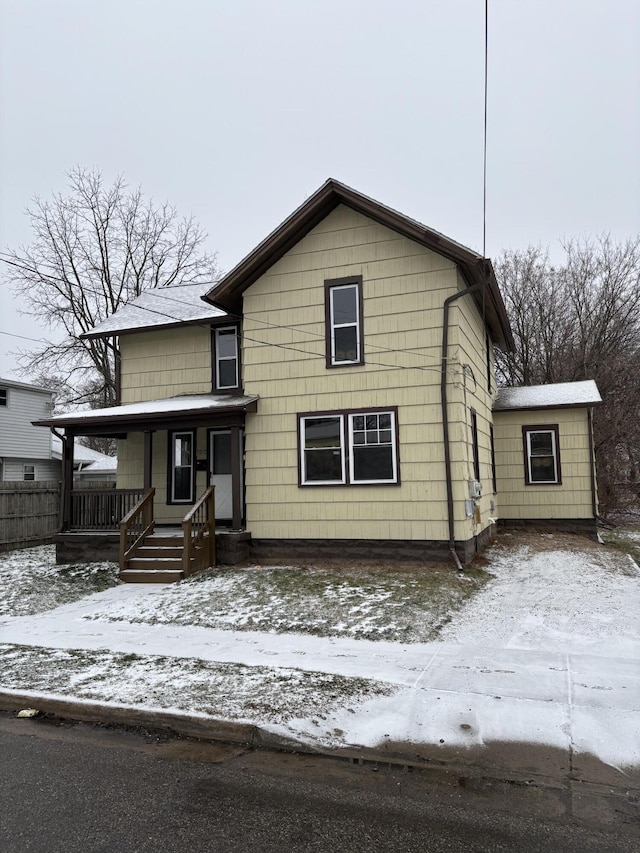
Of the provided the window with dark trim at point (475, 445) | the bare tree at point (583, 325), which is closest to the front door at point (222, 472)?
the window with dark trim at point (475, 445)

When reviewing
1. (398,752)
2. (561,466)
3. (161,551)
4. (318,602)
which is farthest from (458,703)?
(561,466)

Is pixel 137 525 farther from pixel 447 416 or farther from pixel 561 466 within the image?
pixel 561 466

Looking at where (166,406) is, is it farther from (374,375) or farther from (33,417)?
(33,417)

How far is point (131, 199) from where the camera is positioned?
96.2ft

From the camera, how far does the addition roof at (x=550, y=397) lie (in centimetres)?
1574

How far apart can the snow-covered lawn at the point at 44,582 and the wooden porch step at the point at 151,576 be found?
9.7 inches

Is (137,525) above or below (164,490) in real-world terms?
below

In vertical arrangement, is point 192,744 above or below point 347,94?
below

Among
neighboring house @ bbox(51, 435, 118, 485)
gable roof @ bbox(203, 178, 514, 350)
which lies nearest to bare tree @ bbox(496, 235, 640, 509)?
gable roof @ bbox(203, 178, 514, 350)

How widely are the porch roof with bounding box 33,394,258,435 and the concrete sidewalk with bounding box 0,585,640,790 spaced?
5157 millimetres

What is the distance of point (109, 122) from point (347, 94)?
7.52m

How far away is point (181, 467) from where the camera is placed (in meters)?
14.6

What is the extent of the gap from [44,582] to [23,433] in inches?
755

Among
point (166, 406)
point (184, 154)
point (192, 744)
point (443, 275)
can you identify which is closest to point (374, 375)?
point (443, 275)
